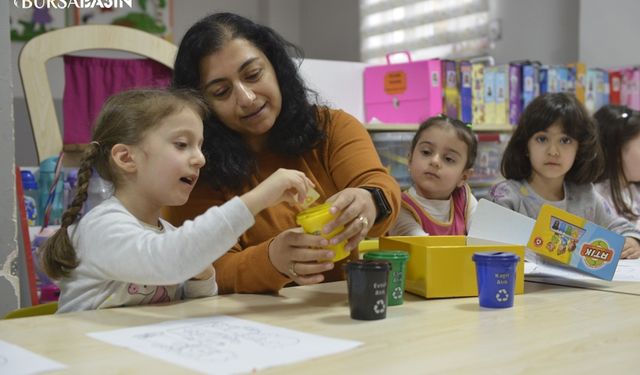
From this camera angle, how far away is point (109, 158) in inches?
52.6

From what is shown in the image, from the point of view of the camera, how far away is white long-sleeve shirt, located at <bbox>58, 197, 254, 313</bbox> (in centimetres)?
110

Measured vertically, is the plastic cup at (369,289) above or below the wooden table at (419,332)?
above

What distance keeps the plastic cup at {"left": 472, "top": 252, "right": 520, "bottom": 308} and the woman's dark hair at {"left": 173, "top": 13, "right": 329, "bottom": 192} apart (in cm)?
64

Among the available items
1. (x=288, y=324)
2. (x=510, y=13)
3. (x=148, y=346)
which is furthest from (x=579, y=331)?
Result: (x=510, y=13)

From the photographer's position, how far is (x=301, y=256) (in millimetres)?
1278

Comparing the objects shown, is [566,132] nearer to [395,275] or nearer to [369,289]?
[395,275]

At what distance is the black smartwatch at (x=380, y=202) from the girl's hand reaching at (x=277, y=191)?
9.9 inches

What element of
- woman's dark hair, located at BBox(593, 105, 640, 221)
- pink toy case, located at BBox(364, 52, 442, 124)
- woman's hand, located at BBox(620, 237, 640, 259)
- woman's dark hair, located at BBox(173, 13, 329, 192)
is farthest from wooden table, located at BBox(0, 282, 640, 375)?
pink toy case, located at BBox(364, 52, 442, 124)

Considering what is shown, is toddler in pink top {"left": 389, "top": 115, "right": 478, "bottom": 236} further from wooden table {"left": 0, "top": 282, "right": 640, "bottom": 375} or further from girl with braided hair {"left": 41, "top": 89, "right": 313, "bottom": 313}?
girl with braided hair {"left": 41, "top": 89, "right": 313, "bottom": 313}

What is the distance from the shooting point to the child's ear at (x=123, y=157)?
51.1 inches

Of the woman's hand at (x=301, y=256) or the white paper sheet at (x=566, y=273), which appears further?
the white paper sheet at (x=566, y=273)

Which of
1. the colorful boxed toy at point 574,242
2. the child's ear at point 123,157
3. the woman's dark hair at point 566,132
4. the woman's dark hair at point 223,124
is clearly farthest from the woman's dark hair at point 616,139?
the child's ear at point 123,157

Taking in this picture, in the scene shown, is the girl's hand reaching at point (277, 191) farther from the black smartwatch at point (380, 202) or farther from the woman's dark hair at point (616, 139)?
the woman's dark hair at point (616, 139)

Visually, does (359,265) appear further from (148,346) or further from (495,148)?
(495,148)
